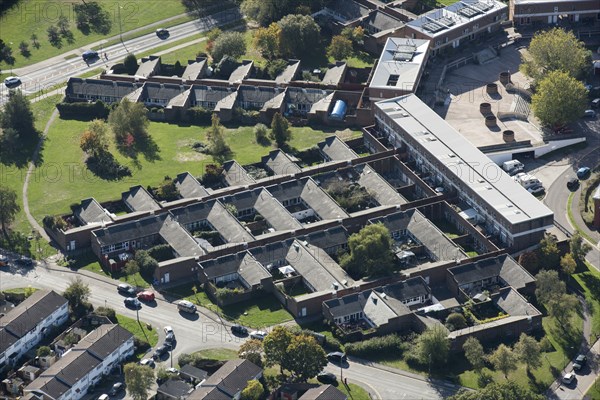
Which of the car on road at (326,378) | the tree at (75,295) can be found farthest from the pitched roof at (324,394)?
the tree at (75,295)

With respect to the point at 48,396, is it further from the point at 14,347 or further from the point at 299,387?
the point at 299,387

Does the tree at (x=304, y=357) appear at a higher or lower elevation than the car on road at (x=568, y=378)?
higher

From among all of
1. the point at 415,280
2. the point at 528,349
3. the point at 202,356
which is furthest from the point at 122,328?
the point at 528,349

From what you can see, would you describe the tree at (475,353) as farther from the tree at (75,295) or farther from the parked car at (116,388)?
the tree at (75,295)

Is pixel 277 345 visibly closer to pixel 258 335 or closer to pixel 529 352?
pixel 258 335

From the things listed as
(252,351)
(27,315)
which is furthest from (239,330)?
(27,315)

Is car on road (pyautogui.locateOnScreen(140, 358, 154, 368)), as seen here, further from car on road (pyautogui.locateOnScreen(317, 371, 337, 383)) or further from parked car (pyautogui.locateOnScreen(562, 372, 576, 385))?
parked car (pyautogui.locateOnScreen(562, 372, 576, 385))

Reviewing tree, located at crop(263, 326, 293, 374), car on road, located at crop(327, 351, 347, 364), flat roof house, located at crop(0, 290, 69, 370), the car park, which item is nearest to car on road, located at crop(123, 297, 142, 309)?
flat roof house, located at crop(0, 290, 69, 370)
